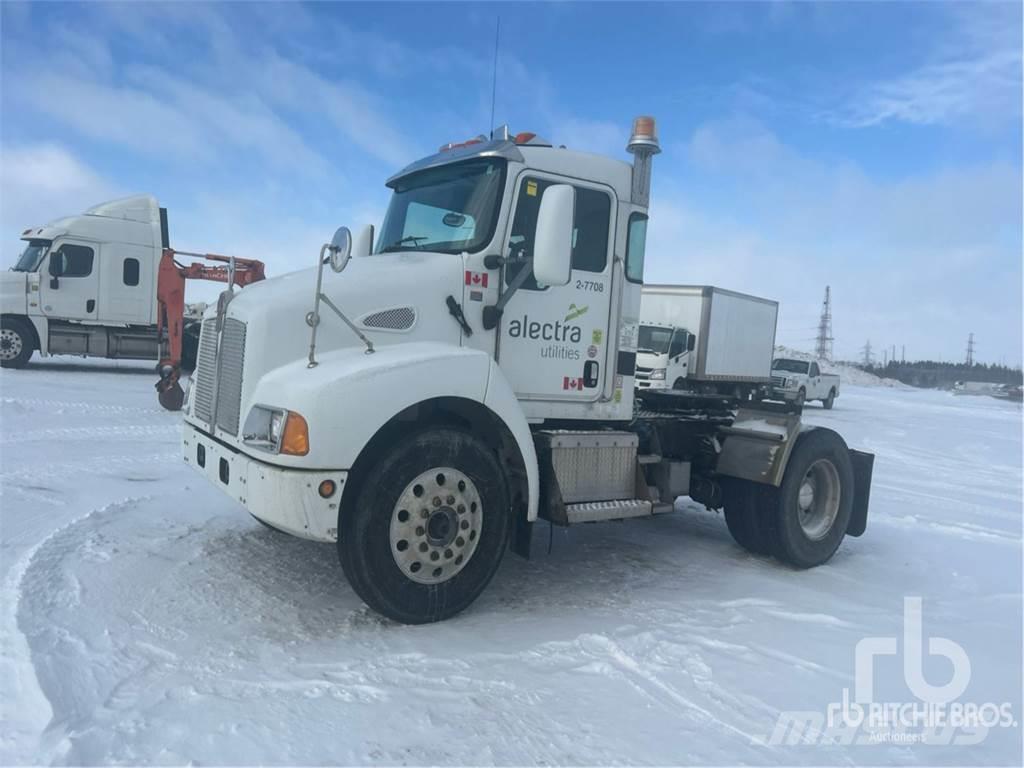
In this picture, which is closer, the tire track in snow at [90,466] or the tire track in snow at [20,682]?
the tire track in snow at [20,682]

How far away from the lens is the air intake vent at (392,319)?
4582 millimetres

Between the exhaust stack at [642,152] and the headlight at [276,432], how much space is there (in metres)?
3.15

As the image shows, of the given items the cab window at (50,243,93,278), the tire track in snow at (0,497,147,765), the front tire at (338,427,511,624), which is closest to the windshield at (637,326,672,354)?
the cab window at (50,243,93,278)

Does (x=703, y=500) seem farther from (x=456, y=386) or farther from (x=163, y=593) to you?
(x=163, y=593)

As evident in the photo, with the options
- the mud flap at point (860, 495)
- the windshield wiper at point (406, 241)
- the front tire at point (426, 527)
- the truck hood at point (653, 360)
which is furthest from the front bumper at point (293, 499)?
the truck hood at point (653, 360)

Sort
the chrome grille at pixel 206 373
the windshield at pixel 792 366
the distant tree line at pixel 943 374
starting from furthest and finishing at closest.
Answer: the distant tree line at pixel 943 374
the windshield at pixel 792 366
the chrome grille at pixel 206 373

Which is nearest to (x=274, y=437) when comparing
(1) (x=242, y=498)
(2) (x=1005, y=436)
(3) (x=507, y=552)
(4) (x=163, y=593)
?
(1) (x=242, y=498)

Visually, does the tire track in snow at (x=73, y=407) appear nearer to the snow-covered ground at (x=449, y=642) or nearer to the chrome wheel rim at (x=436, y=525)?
the snow-covered ground at (x=449, y=642)

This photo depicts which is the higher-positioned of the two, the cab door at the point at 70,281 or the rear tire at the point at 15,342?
the cab door at the point at 70,281

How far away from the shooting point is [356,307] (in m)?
4.54

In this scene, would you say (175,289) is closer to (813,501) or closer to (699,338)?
(813,501)

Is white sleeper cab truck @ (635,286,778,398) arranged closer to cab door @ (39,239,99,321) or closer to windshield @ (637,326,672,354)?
windshield @ (637,326,672,354)

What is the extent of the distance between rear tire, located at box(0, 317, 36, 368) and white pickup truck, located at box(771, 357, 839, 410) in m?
23.0

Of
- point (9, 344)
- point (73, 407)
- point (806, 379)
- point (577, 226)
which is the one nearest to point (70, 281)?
point (9, 344)
